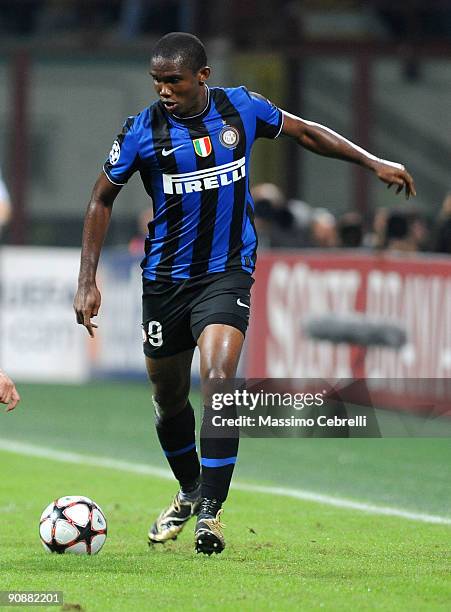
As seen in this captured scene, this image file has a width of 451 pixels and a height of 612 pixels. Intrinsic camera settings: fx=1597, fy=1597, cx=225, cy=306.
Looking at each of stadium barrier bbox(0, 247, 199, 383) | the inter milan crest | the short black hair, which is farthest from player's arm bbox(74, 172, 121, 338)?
stadium barrier bbox(0, 247, 199, 383)

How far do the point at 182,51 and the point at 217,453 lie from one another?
1.71m

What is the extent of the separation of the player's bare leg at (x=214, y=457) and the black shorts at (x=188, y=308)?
152 mm

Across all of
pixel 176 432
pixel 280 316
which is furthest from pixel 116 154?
pixel 280 316

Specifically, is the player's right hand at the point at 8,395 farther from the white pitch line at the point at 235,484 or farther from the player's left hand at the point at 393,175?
the white pitch line at the point at 235,484

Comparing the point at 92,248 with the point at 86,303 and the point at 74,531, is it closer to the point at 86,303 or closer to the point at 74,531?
the point at 86,303

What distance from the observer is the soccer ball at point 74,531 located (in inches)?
274

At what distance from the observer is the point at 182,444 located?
743 centimetres

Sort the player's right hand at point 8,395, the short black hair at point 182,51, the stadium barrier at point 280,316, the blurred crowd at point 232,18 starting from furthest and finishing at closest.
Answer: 1. the blurred crowd at point 232,18
2. the stadium barrier at point 280,316
3. the short black hair at point 182,51
4. the player's right hand at point 8,395

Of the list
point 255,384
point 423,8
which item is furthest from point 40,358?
point 255,384

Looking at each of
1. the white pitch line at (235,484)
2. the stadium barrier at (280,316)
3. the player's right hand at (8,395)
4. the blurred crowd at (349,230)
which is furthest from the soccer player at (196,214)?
the blurred crowd at (349,230)

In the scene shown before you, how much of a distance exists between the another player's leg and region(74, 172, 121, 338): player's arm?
44cm

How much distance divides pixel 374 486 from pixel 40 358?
8.00 m

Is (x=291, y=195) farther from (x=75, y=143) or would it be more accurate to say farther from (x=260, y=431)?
(x=260, y=431)

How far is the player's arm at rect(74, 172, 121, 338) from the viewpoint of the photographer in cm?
689
